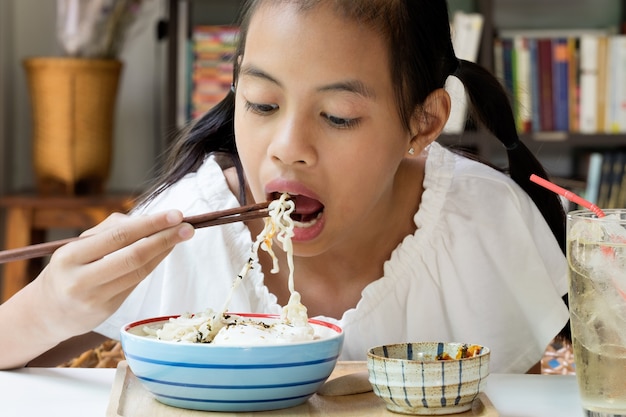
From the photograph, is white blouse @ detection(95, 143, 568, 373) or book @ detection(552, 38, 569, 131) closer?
white blouse @ detection(95, 143, 568, 373)

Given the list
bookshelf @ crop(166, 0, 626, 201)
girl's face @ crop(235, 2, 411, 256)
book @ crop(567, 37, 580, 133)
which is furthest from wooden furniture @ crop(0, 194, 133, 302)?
girl's face @ crop(235, 2, 411, 256)

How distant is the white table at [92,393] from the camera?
1003 millimetres

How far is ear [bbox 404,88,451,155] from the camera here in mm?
1436

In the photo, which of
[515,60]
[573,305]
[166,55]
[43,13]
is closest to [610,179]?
[515,60]

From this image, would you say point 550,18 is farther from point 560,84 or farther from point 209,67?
point 209,67

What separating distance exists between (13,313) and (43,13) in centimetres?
265

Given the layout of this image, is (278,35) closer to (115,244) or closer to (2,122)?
(115,244)

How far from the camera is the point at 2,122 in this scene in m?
3.51

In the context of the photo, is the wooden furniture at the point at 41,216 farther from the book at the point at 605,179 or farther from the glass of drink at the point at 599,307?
the glass of drink at the point at 599,307

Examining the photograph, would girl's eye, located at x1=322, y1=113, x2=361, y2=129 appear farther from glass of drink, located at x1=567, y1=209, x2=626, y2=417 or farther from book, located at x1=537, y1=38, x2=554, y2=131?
book, located at x1=537, y1=38, x2=554, y2=131

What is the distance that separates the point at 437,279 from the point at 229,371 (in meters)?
0.67

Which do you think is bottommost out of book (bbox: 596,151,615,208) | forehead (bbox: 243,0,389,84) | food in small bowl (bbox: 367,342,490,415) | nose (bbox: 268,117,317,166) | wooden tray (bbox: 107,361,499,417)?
book (bbox: 596,151,615,208)

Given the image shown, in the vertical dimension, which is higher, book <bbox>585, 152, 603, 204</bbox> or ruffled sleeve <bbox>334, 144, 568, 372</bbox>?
ruffled sleeve <bbox>334, 144, 568, 372</bbox>

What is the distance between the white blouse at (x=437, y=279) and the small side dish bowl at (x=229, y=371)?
0.48 metres
